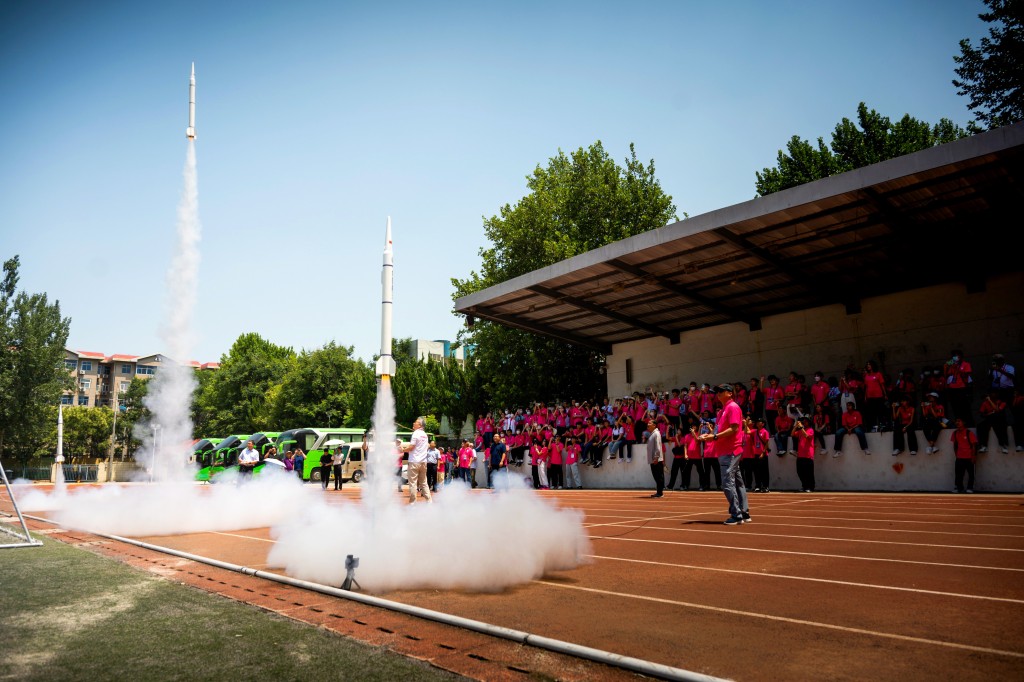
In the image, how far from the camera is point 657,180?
132ft

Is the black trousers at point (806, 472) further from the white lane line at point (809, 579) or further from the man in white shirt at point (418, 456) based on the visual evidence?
the white lane line at point (809, 579)

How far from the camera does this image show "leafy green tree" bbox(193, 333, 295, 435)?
66125mm

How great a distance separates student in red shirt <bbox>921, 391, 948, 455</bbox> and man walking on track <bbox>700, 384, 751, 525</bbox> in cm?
820

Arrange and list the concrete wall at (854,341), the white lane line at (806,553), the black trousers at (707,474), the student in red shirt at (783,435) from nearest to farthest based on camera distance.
Answer: the white lane line at (806,553) → the student in red shirt at (783,435) → the black trousers at (707,474) → the concrete wall at (854,341)

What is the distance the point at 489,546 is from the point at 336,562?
1.82 m

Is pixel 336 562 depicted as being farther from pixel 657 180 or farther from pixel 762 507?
pixel 657 180

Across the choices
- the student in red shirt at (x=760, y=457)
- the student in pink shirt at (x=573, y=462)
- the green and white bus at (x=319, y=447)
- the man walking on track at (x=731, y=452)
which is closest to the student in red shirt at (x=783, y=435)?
the student in red shirt at (x=760, y=457)

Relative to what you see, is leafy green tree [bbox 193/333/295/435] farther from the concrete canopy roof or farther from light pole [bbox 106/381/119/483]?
the concrete canopy roof

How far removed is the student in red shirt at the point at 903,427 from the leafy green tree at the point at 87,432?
8473 centimetres

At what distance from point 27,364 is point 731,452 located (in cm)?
5255

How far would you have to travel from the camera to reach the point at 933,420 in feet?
53.4

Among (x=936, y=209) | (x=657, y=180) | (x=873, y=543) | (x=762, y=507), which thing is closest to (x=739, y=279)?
(x=936, y=209)

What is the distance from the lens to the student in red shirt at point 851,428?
696 inches

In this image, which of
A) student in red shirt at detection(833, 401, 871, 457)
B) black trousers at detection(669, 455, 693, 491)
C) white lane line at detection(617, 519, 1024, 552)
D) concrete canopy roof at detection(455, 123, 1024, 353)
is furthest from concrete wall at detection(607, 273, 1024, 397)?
white lane line at detection(617, 519, 1024, 552)
